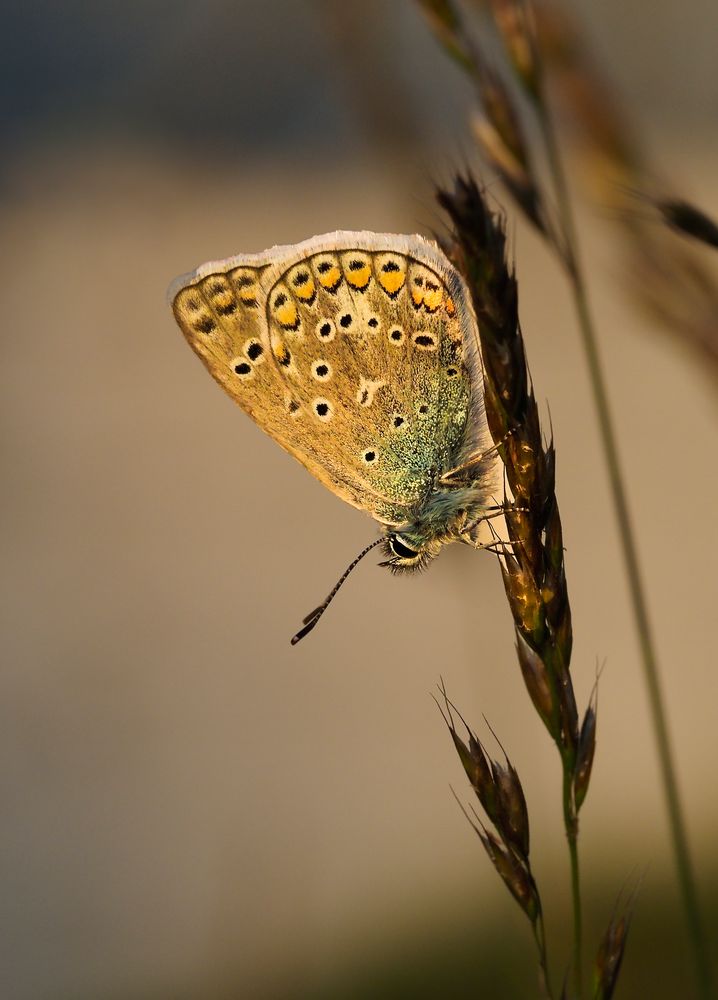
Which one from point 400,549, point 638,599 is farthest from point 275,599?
point 638,599

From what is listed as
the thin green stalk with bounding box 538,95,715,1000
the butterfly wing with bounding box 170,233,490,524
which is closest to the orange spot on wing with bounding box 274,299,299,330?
the butterfly wing with bounding box 170,233,490,524

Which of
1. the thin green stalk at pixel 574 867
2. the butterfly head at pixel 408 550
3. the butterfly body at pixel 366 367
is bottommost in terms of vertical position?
the thin green stalk at pixel 574 867

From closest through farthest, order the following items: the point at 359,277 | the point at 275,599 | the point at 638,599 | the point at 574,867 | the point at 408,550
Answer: the point at 574,867 → the point at 638,599 → the point at 359,277 → the point at 408,550 → the point at 275,599

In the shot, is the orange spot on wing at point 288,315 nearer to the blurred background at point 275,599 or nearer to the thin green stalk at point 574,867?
the blurred background at point 275,599

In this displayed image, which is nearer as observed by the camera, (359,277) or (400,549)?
(359,277)

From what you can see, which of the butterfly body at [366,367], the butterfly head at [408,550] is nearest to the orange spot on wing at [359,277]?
the butterfly body at [366,367]

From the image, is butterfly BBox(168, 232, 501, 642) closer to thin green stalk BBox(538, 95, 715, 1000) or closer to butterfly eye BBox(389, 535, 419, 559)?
butterfly eye BBox(389, 535, 419, 559)

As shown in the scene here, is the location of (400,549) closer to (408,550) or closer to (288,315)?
(408,550)
